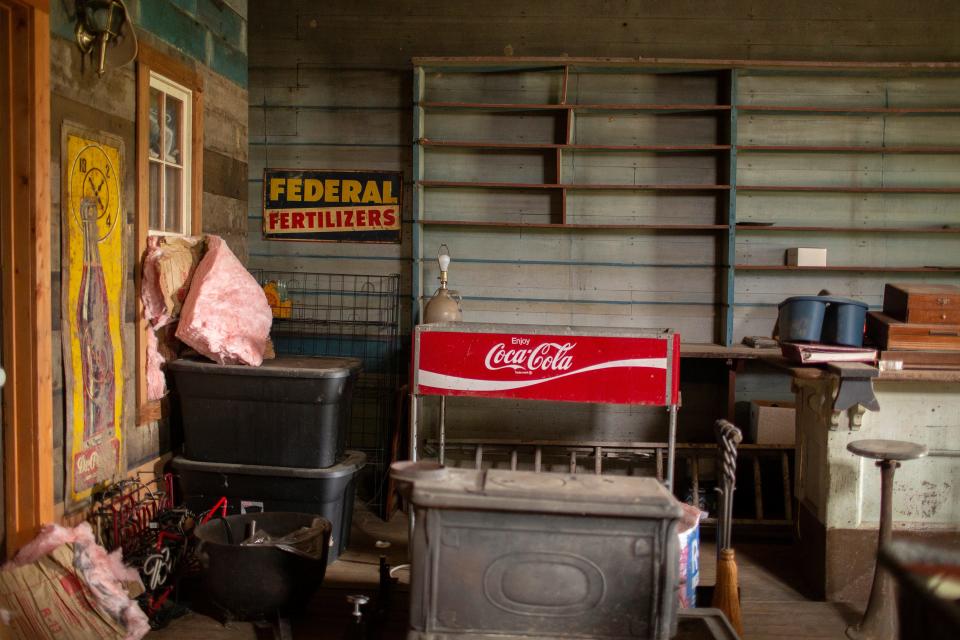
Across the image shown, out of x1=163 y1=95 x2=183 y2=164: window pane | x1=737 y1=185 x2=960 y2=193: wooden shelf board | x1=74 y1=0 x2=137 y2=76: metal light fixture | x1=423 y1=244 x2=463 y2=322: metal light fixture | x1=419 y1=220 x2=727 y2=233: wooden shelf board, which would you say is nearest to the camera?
x1=74 y1=0 x2=137 y2=76: metal light fixture

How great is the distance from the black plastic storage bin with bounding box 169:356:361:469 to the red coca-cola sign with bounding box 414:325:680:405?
44 centimetres

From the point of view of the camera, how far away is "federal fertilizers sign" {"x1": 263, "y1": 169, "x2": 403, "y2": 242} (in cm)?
497

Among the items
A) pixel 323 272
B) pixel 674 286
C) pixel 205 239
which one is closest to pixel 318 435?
pixel 205 239

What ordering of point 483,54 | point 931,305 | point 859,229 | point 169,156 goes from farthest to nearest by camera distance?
1. point 483,54
2. point 859,229
3. point 169,156
4. point 931,305

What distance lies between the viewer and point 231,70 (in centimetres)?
458

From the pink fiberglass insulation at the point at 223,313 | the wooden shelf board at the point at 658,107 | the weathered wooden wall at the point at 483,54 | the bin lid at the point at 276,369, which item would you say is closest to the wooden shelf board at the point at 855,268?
the weathered wooden wall at the point at 483,54

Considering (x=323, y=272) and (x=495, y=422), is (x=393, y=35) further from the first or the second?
(x=495, y=422)

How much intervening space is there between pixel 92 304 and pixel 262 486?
3.60 feet

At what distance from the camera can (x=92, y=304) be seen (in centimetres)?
327

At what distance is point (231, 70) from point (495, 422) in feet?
8.40

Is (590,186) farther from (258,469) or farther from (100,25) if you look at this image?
(100,25)

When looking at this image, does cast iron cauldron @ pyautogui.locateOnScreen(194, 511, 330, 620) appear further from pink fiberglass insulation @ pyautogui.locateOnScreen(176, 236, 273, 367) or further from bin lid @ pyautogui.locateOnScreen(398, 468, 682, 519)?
pink fiberglass insulation @ pyautogui.locateOnScreen(176, 236, 273, 367)

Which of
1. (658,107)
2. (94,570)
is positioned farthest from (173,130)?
(658,107)

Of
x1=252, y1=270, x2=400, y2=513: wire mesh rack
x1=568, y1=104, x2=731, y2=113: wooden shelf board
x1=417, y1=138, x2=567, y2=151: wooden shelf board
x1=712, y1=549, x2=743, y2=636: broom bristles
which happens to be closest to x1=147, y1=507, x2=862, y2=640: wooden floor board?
x1=712, y1=549, x2=743, y2=636: broom bristles
